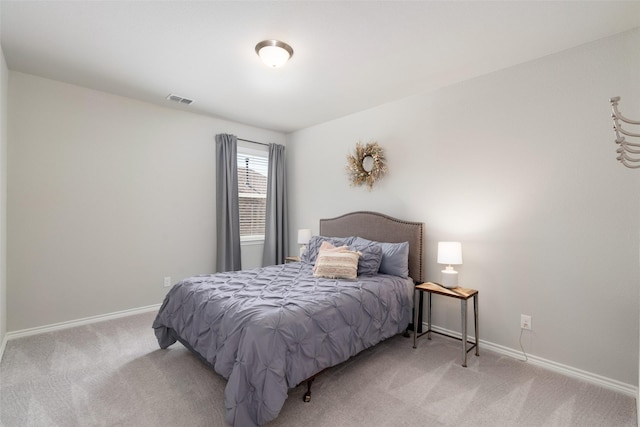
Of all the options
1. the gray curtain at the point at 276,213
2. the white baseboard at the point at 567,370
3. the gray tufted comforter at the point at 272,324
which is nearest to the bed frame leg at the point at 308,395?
the gray tufted comforter at the point at 272,324

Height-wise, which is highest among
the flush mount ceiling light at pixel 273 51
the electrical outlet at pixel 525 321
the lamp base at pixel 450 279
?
the flush mount ceiling light at pixel 273 51

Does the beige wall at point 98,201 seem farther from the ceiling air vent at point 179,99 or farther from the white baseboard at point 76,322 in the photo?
the ceiling air vent at point 179,99

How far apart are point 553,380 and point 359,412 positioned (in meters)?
1.61

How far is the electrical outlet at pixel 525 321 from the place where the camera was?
272 cm

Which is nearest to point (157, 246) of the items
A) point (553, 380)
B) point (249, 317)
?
point (249, 317)

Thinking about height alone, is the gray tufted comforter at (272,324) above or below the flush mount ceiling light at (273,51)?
below

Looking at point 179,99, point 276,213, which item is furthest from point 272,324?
point 276,213

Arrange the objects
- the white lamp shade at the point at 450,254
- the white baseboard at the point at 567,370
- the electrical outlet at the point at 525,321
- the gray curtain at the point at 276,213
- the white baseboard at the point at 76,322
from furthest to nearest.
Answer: the gray curtain at the point at 276,213 → the white baseboard at the point at 76,322 → the white lamp shade at the point at 450,254 → the electrical outlet at the point at 525,321 → the white baseboard at the point at 567,370

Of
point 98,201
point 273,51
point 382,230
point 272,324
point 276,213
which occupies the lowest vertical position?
point 272,324

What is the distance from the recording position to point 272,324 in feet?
6.27

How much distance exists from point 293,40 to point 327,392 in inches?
105

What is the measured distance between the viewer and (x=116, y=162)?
369cm

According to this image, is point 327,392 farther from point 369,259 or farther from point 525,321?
point 525,321

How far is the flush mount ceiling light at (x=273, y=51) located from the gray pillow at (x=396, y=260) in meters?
2.09
